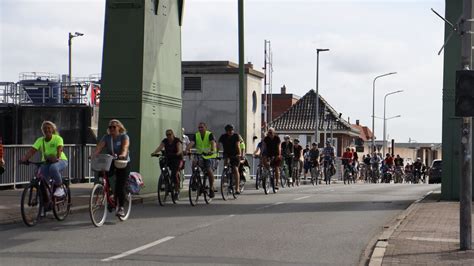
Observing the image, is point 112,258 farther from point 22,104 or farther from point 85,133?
point 22,104

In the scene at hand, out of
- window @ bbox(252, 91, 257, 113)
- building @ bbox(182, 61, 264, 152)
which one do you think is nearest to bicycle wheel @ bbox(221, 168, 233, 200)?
building @ bbox(182, 61, 264, 152)

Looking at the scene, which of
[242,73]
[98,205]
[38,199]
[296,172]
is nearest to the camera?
[38,199]

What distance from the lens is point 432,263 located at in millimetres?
9477

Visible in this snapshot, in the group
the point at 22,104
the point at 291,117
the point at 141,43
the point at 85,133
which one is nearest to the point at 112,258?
the point at 141,43

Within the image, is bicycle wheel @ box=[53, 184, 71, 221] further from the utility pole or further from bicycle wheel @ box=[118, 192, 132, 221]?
the utility pole

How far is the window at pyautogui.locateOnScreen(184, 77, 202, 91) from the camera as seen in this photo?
4878 cm

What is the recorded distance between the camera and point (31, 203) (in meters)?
12.9

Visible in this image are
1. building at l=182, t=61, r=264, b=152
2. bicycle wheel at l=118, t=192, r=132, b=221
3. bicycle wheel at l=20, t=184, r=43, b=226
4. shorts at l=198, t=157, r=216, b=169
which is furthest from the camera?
building at l=182, t=61, r=264, b=152

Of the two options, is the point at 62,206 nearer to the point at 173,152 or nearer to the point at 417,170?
the point at 173,152

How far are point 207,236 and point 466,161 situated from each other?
3862mm

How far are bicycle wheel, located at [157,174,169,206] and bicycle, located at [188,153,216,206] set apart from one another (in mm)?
506

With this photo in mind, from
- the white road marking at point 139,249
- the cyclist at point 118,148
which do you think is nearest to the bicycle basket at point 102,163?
the cyclist at point 118,148

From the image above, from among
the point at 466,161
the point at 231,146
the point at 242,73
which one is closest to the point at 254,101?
the point at 242,73

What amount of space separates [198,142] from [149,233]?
581cm
